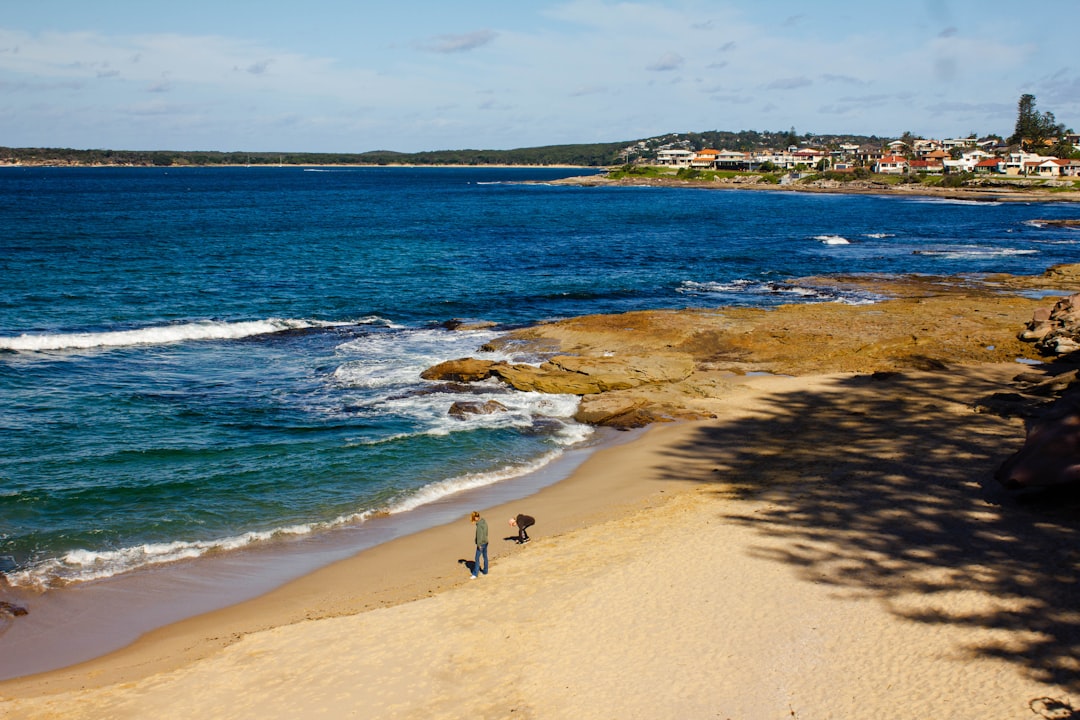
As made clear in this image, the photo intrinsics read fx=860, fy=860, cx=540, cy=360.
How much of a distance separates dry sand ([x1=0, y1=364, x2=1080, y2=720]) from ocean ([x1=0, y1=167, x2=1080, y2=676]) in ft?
11.0

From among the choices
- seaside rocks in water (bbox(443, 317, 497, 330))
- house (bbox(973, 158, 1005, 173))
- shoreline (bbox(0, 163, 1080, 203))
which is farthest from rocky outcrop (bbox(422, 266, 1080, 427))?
house (bbox(973, 158, 1005, 173))

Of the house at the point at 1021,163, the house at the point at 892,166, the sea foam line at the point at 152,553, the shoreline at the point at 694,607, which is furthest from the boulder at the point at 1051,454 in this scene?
the house at the point at 892,166

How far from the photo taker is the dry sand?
1182cm

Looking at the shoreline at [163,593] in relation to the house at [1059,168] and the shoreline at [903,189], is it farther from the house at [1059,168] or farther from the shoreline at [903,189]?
the house at [1059,168]

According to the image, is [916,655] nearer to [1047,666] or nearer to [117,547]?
[1047,666]

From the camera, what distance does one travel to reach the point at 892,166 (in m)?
195

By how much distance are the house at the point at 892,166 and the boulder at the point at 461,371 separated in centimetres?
18406

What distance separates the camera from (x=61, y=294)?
1811 inches

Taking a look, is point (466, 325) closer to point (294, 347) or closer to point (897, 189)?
point (294, 347)

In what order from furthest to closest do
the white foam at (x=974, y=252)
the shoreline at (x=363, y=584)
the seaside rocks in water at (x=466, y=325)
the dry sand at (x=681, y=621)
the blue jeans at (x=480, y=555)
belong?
the white foam at (x=974, y=252) < the seaside rocks in water at (x=466, y=325) < the blue jeans at (x=480, y=555) < the shoreline at (x=363, y=584) < the dry sand at (x=681, y=621)

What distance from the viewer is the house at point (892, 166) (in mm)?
193250

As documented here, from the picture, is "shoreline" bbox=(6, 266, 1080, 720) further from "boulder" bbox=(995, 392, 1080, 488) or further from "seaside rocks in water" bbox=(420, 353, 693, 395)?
"seaside rocks in water" bbox=(420, 353, 693, 395)

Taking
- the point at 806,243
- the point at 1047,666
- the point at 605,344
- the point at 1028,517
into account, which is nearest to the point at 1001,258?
the point at 806,243

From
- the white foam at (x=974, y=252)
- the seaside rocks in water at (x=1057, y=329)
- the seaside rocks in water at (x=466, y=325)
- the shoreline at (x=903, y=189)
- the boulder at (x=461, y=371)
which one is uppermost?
the shoreline at (x=903, y=189)
